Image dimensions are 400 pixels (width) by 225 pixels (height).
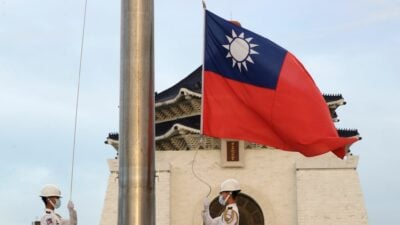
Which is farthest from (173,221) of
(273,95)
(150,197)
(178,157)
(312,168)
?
(150,197)

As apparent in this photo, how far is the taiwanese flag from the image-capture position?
955cm

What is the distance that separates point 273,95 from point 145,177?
3.23 meters

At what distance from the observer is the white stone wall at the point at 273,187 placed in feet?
86.4

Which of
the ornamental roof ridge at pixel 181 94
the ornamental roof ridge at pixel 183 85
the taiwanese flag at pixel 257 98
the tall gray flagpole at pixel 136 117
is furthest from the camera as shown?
the ornamental roof ridge at pixel 183 85

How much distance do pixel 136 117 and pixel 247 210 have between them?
19680 millimetres

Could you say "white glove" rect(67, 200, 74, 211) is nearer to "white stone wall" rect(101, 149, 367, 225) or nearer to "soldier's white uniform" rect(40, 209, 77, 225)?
"soldier's white uniform" rect(40, 209, 77, 225)

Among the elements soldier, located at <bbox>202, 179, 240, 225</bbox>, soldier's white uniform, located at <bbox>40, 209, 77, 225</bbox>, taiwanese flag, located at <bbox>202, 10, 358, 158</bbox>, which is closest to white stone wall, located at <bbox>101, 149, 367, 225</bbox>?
taiwanese flag, located at <bbox>202, 10, 358, 158</bbox>

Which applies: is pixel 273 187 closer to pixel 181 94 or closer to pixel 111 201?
pixel 181 94

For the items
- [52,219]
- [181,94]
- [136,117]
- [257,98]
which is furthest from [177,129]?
[136,117]

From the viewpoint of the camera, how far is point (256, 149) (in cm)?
2719

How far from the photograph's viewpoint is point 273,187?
26.9m

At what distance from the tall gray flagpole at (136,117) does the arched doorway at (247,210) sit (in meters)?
19.1

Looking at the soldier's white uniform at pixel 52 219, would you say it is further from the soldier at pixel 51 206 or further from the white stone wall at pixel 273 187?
the white stone wall at pixel 273 187

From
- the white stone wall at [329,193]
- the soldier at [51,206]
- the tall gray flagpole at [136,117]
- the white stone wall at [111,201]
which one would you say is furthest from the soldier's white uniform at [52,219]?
the white stone wall at [329,193]
